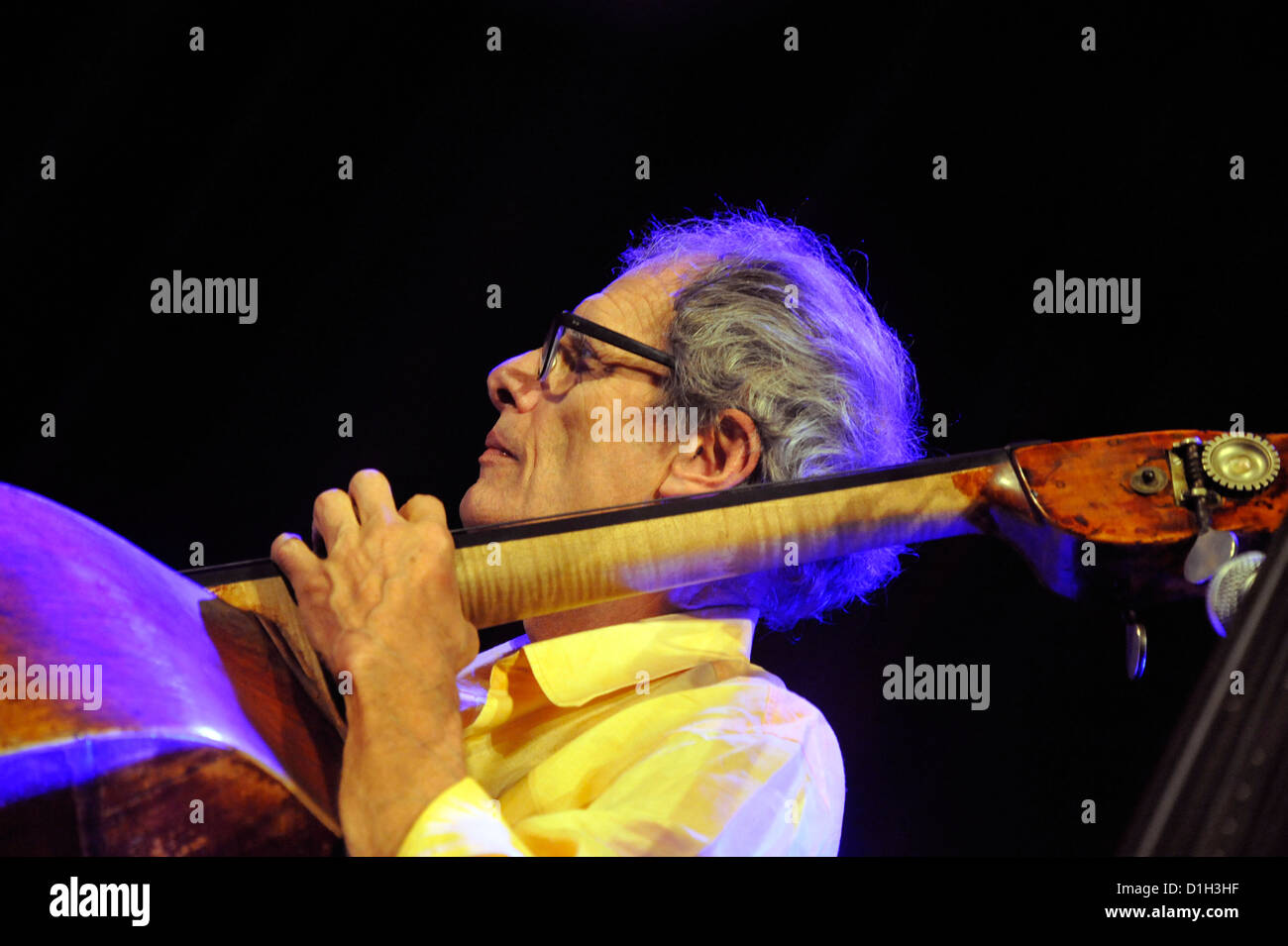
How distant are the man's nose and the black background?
64 cm

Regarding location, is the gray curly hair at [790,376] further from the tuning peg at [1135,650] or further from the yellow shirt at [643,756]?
the tuning peg at [1135,650]

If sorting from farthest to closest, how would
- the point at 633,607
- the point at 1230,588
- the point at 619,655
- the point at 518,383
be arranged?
1. the point at 518,383
2. the point at 633,607
3. the point at 619,655
4. the point at 1230,588

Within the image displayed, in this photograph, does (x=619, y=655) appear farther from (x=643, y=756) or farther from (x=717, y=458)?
(x=717, y=458)

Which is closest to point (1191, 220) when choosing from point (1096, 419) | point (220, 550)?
point (1096, 419)

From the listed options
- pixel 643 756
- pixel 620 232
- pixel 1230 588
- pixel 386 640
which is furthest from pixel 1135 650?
pixel 620 232

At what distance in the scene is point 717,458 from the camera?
1.74 metres

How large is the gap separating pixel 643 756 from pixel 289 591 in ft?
1.64

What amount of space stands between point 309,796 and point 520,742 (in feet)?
1.34

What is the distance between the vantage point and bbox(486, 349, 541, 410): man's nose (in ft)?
5.94

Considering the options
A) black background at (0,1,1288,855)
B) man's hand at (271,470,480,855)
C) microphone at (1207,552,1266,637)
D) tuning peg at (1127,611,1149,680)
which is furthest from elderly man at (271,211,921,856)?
microphone at (1207,552,1266,637)

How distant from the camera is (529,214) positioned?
2506mm

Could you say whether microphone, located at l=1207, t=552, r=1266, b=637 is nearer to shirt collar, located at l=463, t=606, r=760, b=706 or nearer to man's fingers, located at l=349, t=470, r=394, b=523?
shirt collar, located at l=463, t=606, r=760, b=706

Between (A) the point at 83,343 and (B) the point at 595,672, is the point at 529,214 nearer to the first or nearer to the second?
(A) the point at 83,343

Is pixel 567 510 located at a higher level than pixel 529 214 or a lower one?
lower
